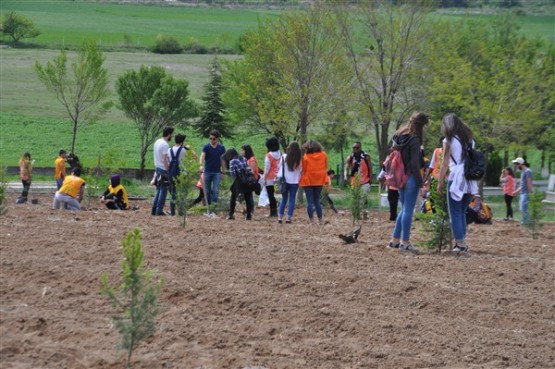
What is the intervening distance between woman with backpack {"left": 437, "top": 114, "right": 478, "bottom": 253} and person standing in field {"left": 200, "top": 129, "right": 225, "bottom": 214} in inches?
269

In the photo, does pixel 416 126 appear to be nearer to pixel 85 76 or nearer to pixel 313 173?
pixel 313 173

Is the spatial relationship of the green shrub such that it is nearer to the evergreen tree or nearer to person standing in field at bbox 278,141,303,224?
the evergreen tree

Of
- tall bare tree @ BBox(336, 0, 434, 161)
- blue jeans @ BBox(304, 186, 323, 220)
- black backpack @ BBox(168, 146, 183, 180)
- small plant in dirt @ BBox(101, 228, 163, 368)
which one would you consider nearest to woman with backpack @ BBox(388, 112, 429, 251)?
blue jeans @ BBox(304, 186, 323, 220)

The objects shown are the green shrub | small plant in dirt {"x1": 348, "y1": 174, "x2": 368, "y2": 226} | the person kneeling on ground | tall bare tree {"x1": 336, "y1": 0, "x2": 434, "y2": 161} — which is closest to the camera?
small plant in dirt {"x1": 348, "y1": 174, "x2": 368, "y2": 226}

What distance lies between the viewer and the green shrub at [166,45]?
3996 inches

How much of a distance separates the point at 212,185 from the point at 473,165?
7.52m

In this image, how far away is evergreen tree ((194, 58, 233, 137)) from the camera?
183 ft

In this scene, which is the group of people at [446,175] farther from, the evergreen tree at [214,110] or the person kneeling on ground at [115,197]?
the evergreen tree at [214,110]

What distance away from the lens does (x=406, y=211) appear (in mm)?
12383

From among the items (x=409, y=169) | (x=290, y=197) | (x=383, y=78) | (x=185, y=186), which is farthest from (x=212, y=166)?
(x=383, y=78)

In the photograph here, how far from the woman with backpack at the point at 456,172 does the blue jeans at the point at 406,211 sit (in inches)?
15.3

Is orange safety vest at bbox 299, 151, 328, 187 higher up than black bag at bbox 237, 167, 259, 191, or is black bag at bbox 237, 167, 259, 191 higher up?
orange safety vest at bbox 299, 151, 328, 187

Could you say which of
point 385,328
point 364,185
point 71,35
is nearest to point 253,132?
point 364,185

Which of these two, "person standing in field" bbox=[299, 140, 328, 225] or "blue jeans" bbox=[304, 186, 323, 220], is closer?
"person standing in field" bbox=[299, 140, 328, 225]
